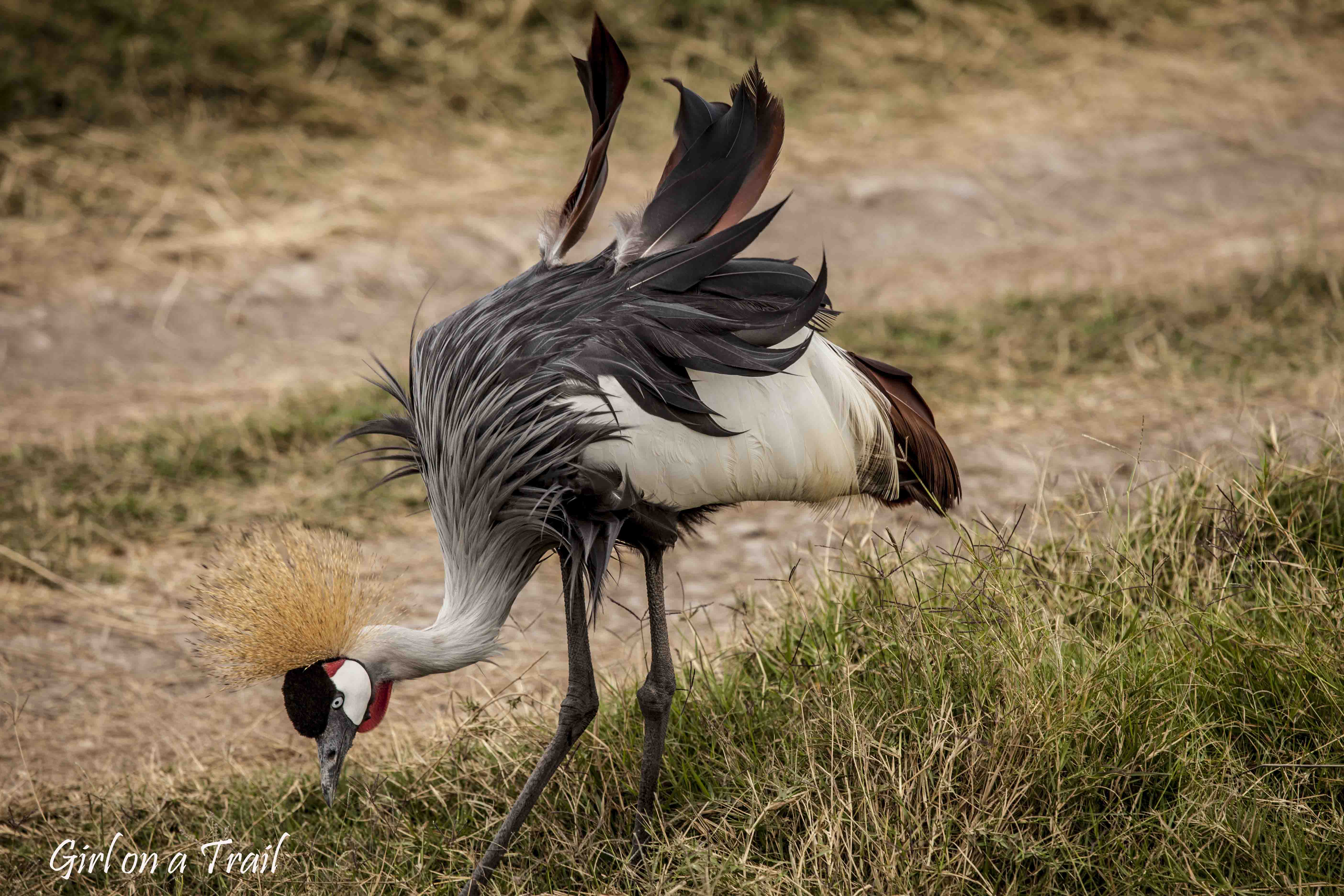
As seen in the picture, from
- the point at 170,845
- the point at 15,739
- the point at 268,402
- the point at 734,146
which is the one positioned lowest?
the point at 15,739

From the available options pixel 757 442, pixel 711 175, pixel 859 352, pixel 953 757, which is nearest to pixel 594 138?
pixel 711 175

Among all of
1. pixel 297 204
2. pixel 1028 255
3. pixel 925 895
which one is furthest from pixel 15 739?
pixel 1028 255

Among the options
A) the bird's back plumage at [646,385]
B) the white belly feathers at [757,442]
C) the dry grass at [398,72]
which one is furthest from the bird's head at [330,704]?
the dry grass at [398,72]

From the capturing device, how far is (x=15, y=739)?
301cm

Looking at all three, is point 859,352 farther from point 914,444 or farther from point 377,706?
point 377,706

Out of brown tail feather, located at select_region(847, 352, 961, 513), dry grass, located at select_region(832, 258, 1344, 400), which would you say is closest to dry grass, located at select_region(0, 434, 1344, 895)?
brown tail feather, located at select_region(847, 352, 961, 513)

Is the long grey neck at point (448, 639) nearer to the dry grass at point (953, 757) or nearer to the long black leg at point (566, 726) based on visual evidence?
the long black leg at point (566, 726)

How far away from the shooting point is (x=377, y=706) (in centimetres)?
234

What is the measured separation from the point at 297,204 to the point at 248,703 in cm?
369

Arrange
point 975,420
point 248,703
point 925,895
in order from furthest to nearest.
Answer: point 975,420
point 248,703
point 925,895

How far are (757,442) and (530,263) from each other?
393 centimetres

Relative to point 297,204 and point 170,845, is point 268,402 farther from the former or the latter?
point 170,845

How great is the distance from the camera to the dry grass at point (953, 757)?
209 cm

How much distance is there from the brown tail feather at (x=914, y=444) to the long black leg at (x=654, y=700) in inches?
24.7
